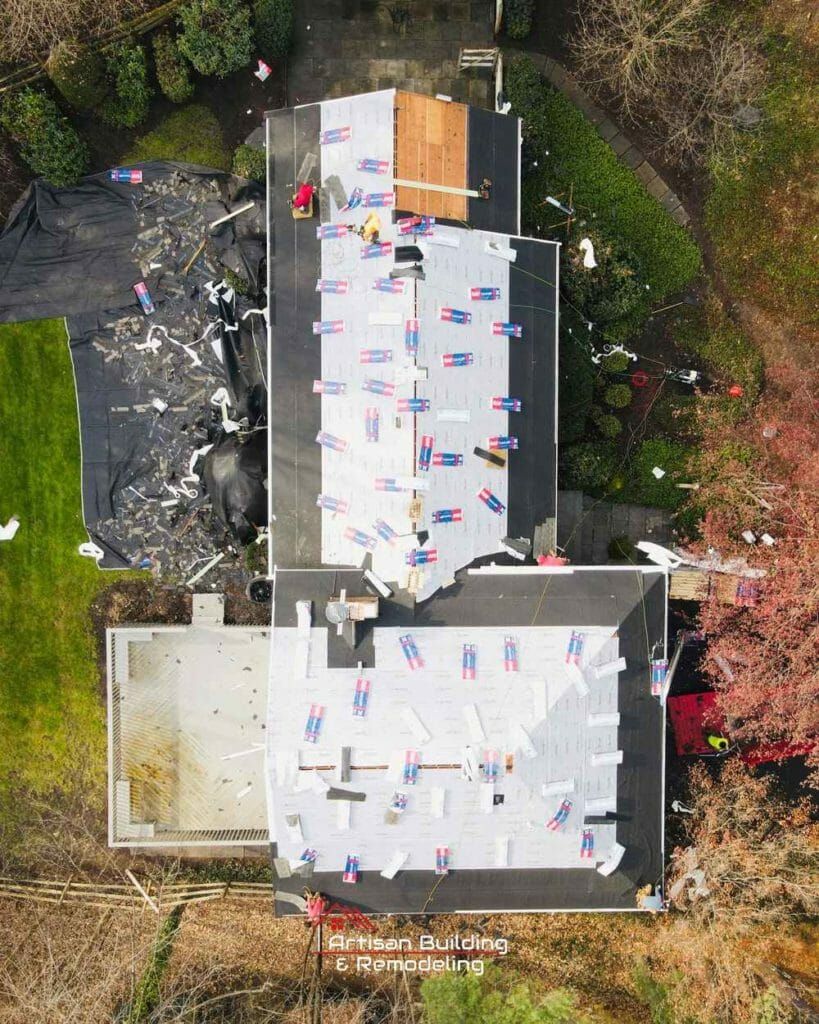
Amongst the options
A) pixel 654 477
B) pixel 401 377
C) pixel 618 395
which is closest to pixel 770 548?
pixel 654 477

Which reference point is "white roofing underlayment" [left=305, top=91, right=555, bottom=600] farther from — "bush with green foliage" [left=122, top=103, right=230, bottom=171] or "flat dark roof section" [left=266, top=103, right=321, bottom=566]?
"bush with green foliage" [left=122, top=103, right=230, bottom=171]

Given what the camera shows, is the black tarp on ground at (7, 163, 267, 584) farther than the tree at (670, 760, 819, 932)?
Yes

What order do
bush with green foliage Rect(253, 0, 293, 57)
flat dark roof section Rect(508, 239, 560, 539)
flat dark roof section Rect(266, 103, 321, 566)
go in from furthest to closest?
bush with green foliage Rect(253, 0, 293, 57) < flat dark roof section Rect(508, 239, 560, 539) < flat dark roof section Rect(266, 103, 321, 566)

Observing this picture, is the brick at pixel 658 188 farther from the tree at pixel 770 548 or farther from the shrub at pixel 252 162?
the shrub at pixel 252 162

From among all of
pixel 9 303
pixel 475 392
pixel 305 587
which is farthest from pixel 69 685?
pixel 475 392

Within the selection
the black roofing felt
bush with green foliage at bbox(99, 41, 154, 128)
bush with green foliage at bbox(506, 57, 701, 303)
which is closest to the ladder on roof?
bush with green foliage at bbox(506, 57, 701, 303)

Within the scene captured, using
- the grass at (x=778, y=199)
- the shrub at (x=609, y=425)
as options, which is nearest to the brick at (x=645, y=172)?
the grass at (x=778, y=199)
